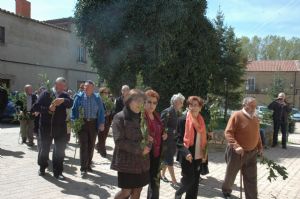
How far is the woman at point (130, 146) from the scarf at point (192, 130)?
1266 millimetres

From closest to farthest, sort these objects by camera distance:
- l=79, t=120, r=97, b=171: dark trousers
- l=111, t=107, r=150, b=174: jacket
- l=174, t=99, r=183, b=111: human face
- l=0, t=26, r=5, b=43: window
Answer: l=111, t=107, r=150, b=174: jacket
l=174, t=99, r=183, b=111: human face
l=79, t=120, r=97, b=171: dark trousers
l=0, t=26, r=5, b=43: window

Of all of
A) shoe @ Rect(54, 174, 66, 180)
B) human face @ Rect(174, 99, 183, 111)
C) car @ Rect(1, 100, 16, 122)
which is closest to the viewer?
human face @ Rect(174, 99, 183, 111)

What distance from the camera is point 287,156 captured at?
1192 centimetres

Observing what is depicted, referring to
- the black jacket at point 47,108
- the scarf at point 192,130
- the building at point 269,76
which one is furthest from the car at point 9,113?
the building at point 269,76

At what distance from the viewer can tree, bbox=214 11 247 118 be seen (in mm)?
18672

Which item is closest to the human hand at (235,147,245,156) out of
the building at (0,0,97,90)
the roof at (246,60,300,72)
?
the building at (0,0,97,90)

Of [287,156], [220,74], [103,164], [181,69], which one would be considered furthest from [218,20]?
[103,164]

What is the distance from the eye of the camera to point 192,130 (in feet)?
18.8

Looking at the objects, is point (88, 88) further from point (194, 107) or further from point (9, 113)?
point (9, 113)

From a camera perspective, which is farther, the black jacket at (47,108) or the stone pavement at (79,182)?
the black jacket at (47,108)

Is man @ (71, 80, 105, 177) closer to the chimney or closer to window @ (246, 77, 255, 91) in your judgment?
the chimney

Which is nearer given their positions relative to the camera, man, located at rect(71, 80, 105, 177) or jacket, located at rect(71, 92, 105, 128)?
man, located at rect(71, 80, 105, 177)

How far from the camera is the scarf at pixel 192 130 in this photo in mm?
5734

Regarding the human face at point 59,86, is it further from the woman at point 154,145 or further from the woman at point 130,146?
the woman at point 130,146
